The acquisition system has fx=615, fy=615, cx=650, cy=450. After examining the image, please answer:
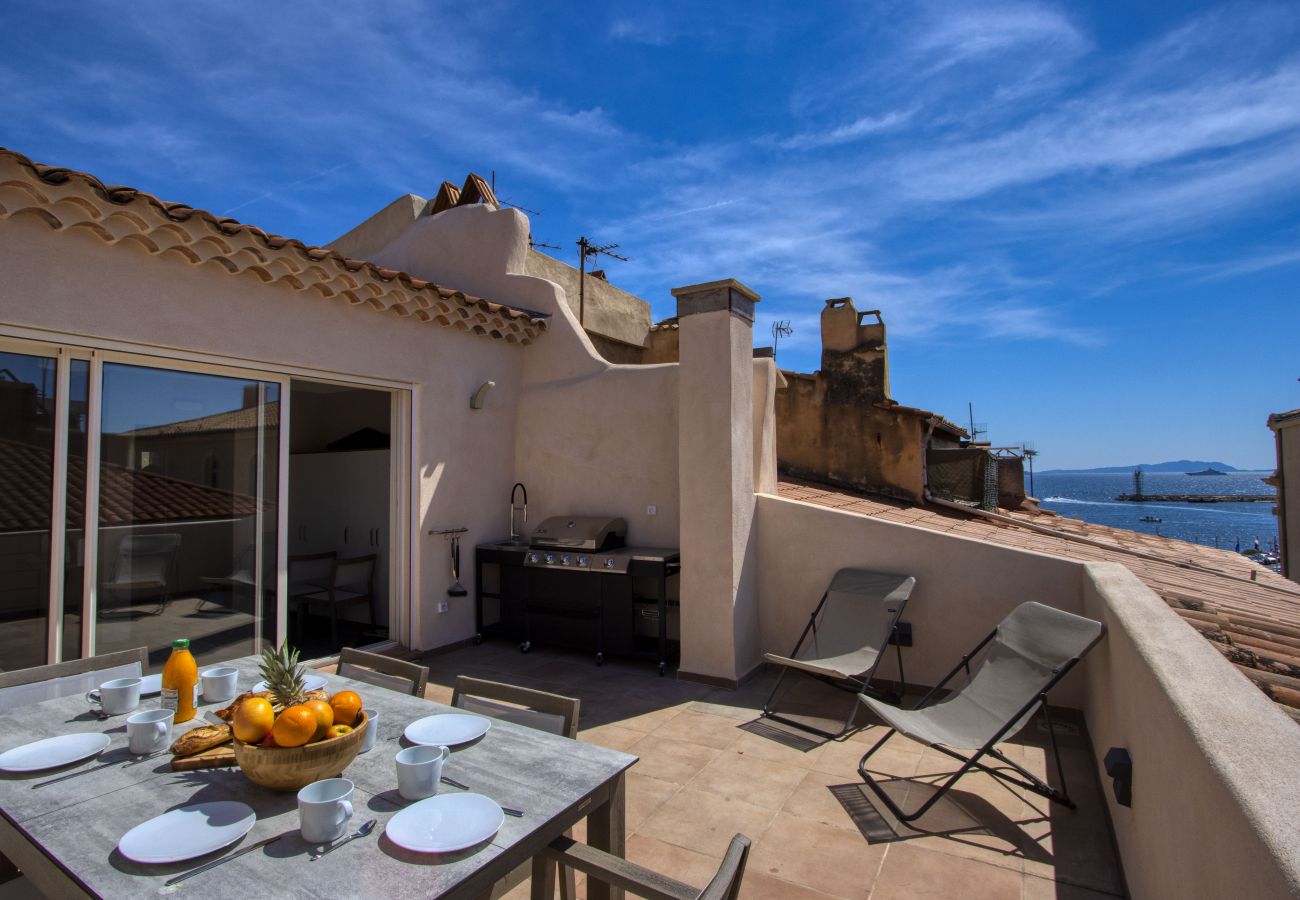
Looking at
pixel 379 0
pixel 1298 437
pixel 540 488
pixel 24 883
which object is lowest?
pixel 24 883

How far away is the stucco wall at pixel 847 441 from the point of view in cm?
1051

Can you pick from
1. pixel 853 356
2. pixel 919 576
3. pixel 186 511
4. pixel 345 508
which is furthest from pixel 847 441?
pixel 186 511

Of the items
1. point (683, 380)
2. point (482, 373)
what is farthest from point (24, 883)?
point (482, 373)

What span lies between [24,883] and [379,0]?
668 centimetres

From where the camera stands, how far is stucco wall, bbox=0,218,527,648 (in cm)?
402

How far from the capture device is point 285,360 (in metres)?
5.26

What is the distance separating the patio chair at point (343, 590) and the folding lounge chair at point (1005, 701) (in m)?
5.63

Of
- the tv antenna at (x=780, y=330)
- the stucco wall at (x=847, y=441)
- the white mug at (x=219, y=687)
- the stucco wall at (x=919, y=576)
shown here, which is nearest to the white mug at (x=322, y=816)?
the white mug at (x=219, y=687)

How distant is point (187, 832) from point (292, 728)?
0.34m

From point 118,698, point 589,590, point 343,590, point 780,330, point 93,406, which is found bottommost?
point 343,590

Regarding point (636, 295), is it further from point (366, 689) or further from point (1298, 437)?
point (1298, 437)

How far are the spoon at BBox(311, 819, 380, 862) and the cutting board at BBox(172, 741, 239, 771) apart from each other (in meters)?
0.71

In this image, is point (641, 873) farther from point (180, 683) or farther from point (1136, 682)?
point (1136, 682)

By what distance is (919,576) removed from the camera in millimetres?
5445
